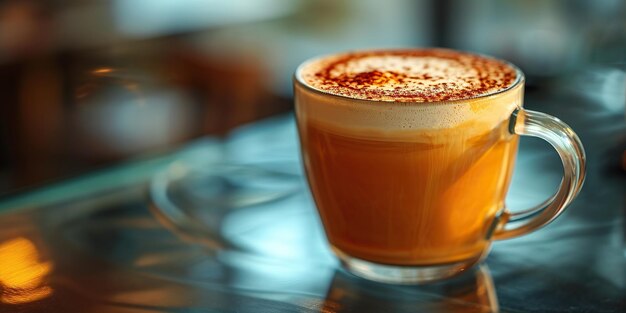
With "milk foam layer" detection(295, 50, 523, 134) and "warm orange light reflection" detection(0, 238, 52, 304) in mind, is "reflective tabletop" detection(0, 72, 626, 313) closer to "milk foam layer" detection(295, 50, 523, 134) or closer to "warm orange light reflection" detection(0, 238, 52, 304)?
"warm orange light reflection" detection(0, 238, 52, 304)

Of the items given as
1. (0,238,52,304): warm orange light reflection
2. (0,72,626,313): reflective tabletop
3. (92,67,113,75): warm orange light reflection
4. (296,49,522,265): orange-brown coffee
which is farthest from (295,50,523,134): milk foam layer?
(92,67,113,75): warm orange light reflection

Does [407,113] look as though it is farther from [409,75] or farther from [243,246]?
[243,246]

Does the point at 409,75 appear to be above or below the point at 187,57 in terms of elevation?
above

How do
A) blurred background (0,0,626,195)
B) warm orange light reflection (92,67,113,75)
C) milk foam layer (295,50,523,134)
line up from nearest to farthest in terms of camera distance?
milk foam layer (295,50,523,134), warm orange light reflection (92,67,113,75), blurred background (0,0,626,195)

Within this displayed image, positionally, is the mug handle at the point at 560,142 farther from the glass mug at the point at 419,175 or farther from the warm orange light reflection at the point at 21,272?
the warm orange light reflection at the point at 21,272

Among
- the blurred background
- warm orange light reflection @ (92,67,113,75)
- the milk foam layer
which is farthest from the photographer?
the blurred background

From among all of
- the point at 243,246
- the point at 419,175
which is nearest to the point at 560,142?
the point at 419,175
